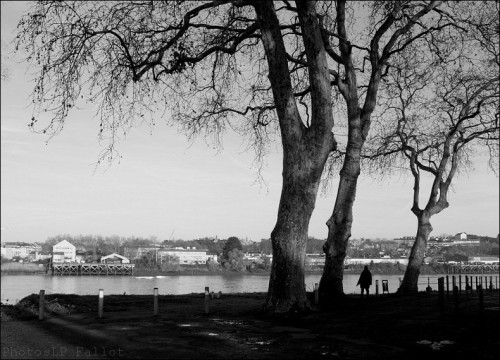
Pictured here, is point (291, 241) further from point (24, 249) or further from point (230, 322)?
point (24, 249)


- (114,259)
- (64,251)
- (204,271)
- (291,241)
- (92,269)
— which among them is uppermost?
(291,241)

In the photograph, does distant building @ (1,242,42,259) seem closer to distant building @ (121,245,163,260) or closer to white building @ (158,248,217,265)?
distant building @ (121,245,163,260)

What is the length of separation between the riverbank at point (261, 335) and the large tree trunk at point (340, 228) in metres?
3.47

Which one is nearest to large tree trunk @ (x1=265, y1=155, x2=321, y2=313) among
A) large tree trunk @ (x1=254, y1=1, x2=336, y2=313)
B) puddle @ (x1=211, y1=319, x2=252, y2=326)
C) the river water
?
large tree trunk @ (x1=254, y1=1, x2=336, y2=313)

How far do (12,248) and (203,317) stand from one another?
278 feet

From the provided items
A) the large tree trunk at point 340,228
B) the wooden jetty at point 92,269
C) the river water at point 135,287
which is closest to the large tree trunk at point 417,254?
the river water at point 135,287

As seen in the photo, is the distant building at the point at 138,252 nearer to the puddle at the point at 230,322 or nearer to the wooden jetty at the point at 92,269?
the wooden jetty at the point at 92,269

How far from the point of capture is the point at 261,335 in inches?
390

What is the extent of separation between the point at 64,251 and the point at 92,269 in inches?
478

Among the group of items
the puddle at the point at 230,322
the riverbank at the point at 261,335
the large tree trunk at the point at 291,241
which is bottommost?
the puddle at the point at 230,322

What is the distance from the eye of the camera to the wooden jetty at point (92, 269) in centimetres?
9597

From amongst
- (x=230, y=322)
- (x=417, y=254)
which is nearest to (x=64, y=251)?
(x=417, y=254)

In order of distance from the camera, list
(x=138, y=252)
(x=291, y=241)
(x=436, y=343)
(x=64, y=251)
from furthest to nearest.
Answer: (x=138, y=252), (x=64, y=251), (x=291, y=241), (x=436, y=343)

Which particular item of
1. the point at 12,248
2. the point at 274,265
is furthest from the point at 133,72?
the point at 12,248
